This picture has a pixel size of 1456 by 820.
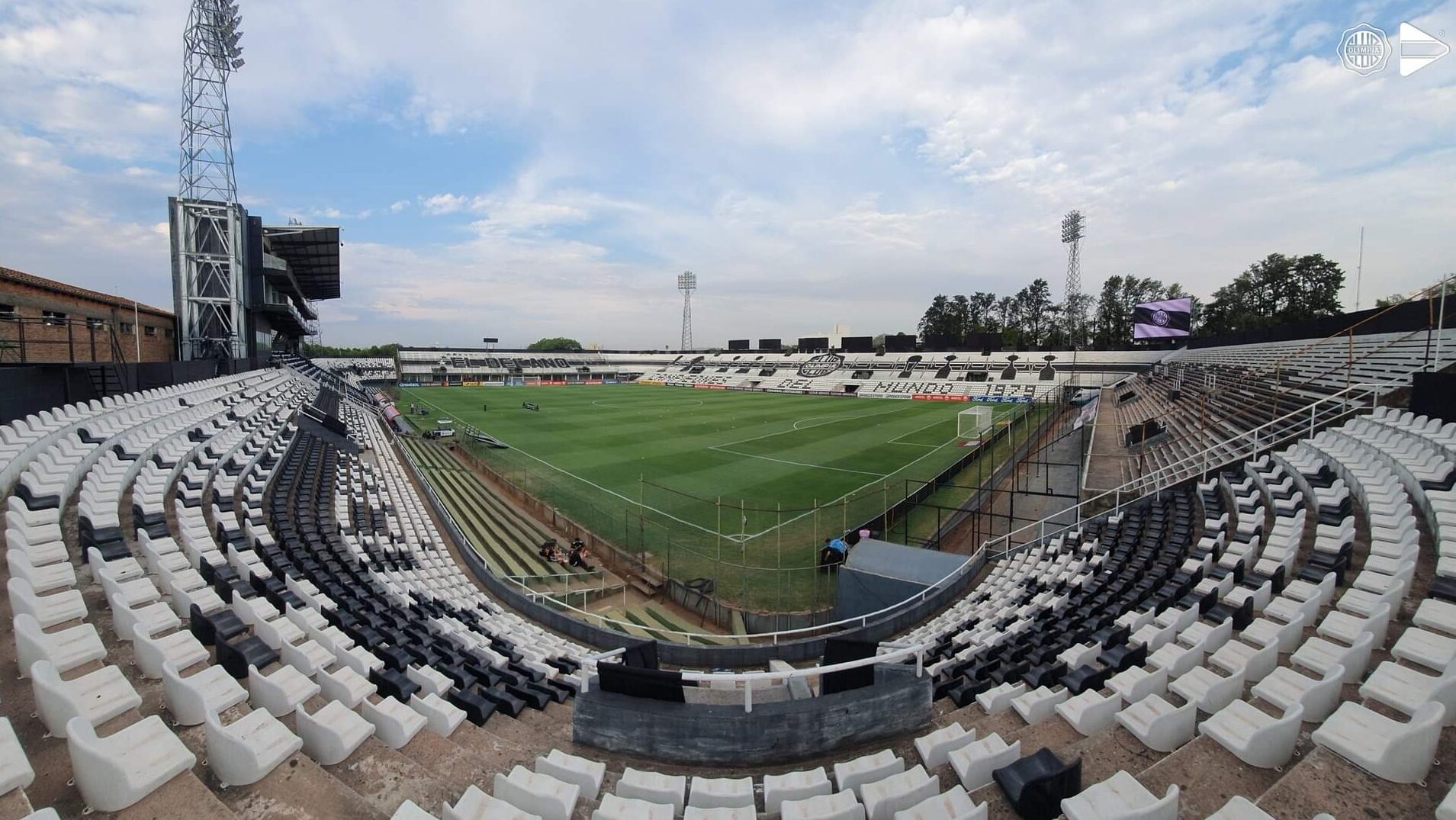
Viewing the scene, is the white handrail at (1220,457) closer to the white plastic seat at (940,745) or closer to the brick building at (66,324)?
the white plastic seat at (940,745)

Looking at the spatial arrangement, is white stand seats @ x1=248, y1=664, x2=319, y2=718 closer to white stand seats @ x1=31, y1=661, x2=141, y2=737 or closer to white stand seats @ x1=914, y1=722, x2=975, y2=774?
white stand seats @ x1=31, y1=661, x2=141, y2=737

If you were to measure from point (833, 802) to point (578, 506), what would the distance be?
17.3m

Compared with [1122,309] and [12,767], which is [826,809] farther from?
[1122,309]

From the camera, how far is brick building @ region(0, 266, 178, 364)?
607 inches

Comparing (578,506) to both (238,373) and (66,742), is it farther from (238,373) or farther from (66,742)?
(238,373)

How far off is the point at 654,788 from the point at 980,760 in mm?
2087

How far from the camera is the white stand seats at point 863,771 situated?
3670 mm

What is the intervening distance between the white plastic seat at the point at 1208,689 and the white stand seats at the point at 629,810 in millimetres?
3691

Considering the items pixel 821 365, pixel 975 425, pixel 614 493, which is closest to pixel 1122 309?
pixel 821 365

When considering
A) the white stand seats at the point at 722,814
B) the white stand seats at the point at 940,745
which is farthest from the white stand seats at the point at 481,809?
the white stand seats at the point at 940,745

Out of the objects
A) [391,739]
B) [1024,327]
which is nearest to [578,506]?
[391,739]

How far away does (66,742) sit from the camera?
311 cm

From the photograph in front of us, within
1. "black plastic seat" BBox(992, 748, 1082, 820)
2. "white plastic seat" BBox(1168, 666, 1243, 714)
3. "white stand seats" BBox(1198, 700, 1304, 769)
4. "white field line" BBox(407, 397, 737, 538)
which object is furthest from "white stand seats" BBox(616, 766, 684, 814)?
"white field line" BBox(407, 397, 737, 538)

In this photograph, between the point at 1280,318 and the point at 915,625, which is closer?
the point at 915,625
